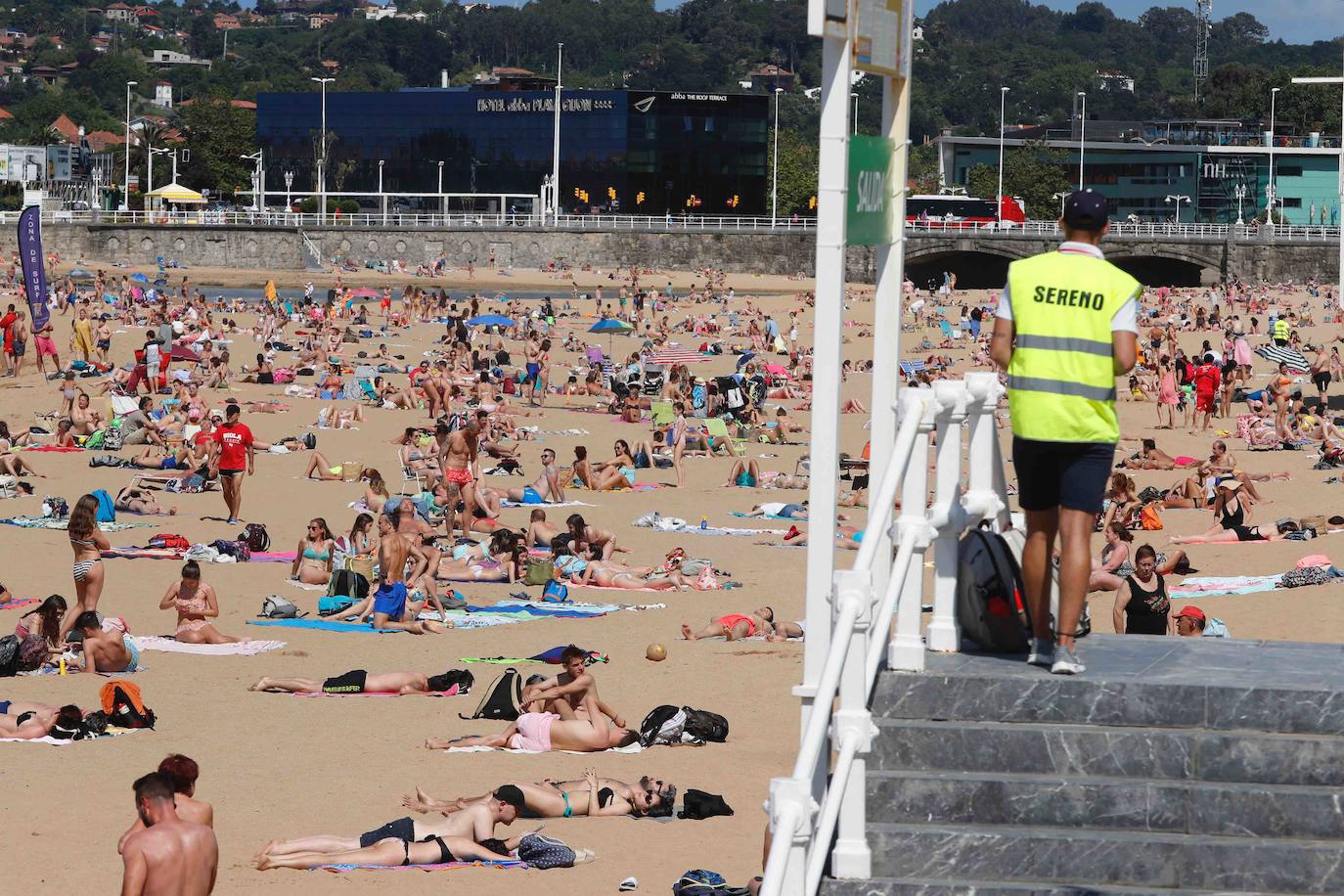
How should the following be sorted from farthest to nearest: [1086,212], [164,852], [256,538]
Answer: [256,538]
[164,852]
[1086,212]

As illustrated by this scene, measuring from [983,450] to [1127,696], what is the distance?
3.10ft

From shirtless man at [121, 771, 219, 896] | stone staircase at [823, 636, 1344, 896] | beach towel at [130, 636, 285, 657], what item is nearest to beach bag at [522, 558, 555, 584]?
beach towel at [130, 636, 285, 657]

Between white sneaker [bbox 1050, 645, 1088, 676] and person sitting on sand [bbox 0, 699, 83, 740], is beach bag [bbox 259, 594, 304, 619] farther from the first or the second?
white sneaker [bbox 1050, 645, 1088, 676]

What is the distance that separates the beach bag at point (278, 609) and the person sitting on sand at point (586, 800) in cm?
468

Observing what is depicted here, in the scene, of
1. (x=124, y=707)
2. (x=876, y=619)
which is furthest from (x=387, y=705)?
(x=876, y=619)

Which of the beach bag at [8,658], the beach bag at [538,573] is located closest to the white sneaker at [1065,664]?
the beach bag at [8,658]

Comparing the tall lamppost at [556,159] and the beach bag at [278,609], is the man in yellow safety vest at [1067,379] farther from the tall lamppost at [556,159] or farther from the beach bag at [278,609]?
the tall lamppost at [556,159]

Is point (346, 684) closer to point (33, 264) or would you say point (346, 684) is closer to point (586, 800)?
point (586, 800)

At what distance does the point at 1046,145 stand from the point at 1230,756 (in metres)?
88.9

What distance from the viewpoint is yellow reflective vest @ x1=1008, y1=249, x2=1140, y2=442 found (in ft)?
15.1

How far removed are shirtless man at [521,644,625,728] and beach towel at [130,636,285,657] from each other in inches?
117

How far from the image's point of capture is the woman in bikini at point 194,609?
11.6 m

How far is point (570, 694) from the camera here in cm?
919

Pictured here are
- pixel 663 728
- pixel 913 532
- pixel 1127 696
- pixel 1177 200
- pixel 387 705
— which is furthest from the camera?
pixel 1177 200
